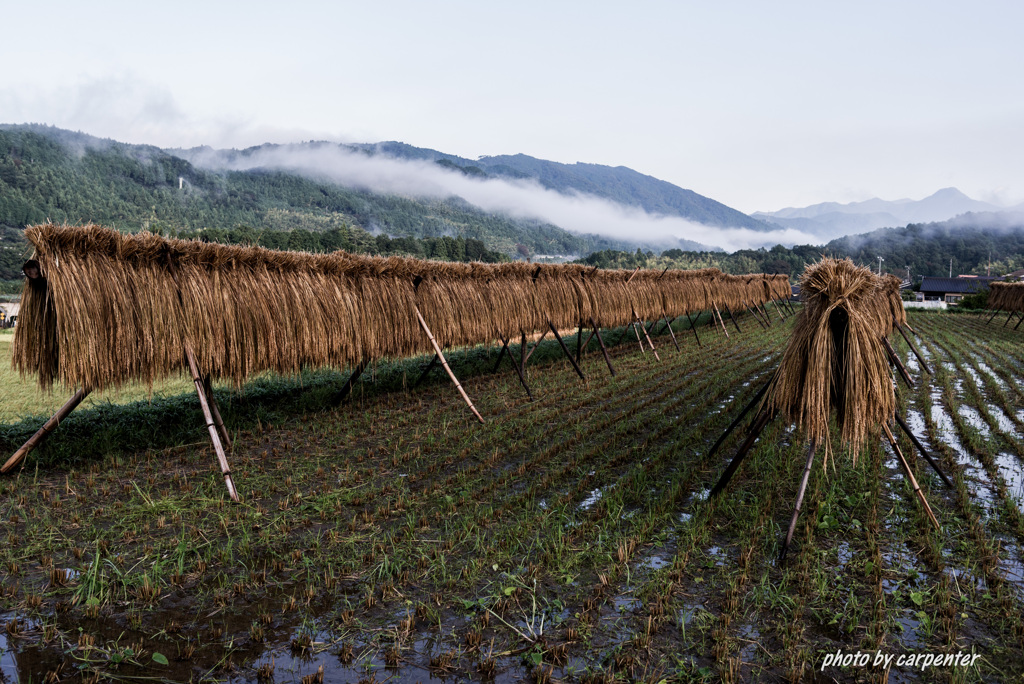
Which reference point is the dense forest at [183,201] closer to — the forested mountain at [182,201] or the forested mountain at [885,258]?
the forested mountain at [182,201]

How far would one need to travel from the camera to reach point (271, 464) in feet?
25.4

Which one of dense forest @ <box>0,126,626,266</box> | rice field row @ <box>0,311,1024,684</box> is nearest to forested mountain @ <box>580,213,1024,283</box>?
dense forest @ <box>0,126,626,266</box>

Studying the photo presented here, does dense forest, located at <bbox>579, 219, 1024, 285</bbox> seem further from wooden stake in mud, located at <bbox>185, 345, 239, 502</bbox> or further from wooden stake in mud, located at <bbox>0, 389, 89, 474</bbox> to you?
wooden stake in mud, located at <bbox>0, 389, 89, 474</bbox>

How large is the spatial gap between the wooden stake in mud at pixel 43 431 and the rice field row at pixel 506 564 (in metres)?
0.40

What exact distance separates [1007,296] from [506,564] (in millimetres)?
38129

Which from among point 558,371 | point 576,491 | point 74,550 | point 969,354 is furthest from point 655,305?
point 74,550

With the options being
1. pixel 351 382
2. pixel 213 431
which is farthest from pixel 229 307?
pixel 351 382

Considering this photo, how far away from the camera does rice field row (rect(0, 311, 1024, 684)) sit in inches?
148

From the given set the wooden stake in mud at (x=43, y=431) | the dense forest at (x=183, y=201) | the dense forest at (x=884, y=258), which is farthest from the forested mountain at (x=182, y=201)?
the wooden stake in mud at (x=43, y=431)

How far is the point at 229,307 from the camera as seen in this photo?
26.6 ft

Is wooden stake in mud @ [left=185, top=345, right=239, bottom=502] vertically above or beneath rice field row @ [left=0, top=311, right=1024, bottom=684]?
above

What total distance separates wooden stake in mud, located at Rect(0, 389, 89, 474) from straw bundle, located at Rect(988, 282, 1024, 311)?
37345 millimetres

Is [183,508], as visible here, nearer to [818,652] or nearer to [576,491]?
[576,491]

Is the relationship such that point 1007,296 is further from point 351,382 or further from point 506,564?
point 506,564
